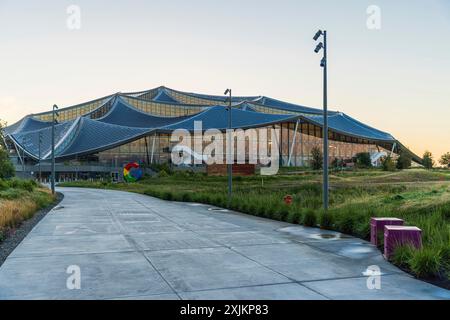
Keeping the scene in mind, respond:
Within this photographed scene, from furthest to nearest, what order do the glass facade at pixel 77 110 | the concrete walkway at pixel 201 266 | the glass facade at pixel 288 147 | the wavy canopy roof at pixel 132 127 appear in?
the glass facade at pixel 77 110 < the glass facade at pixel 288 147 < the wavy canopy roof at pixel 132 127 < the concrete walkway at pixel 201 266

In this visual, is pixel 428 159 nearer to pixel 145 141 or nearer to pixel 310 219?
pixel 145 141

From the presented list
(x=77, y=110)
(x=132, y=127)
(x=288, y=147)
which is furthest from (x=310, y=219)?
(x=77, y=110)

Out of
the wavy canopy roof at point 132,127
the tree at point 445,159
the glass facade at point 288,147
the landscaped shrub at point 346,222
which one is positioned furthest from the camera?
the tree at point 445,159

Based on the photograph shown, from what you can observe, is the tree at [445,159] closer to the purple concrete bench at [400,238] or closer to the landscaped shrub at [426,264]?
the purple concrete bench at [400,238]

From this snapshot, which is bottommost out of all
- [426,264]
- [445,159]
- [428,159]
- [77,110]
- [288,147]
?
[426,264]

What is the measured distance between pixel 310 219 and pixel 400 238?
5.88 metres

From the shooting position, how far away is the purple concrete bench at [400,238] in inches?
348

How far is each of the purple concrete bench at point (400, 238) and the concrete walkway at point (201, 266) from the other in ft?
1.07

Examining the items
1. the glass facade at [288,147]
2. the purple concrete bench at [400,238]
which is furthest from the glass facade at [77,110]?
the purple concrete bench at [400,238]

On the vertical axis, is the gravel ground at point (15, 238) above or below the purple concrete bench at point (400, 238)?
below

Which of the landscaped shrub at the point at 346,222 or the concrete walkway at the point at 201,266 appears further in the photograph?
the landscaped shrub at the point at 346,222

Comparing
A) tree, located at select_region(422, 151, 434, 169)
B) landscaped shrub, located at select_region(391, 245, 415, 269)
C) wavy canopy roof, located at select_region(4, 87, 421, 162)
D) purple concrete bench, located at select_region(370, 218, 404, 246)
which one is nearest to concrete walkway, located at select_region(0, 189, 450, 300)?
landscaped shrub, located at select_region(391, 245, 415, 269)

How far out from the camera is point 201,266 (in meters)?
8.52

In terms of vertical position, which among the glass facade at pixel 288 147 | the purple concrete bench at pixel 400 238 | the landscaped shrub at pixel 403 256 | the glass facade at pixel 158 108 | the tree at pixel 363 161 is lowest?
the landscaped shrub at pixel 403 256
